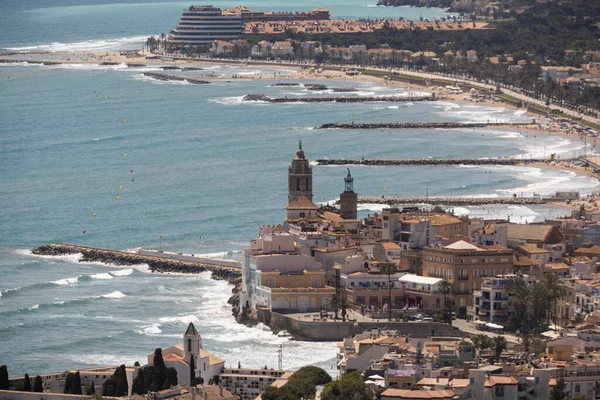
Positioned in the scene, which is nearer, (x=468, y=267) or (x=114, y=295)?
(x=468, y=267)

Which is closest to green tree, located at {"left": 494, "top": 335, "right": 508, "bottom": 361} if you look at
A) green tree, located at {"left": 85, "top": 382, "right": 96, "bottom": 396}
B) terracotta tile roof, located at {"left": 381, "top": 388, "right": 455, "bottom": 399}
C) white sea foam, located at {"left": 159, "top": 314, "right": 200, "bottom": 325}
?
terracotta tile roof, located at {"left": 381, "top": 388, "right": 455, "bottom": 399}

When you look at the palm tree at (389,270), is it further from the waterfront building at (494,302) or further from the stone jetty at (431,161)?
the stone jetty at (431,161)

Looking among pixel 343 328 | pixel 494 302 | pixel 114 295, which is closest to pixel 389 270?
pixel 343 328

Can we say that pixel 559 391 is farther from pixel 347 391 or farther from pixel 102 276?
pixel 102 276

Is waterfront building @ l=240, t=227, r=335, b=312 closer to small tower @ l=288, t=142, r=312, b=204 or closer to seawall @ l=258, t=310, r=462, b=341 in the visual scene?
seawall @ l=258, t=310, r=462, b=341

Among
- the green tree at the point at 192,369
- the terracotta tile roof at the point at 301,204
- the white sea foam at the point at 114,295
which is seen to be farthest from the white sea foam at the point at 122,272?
the green tree at the point at 192,369

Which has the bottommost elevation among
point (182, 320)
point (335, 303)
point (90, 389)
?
point (182, 320)
